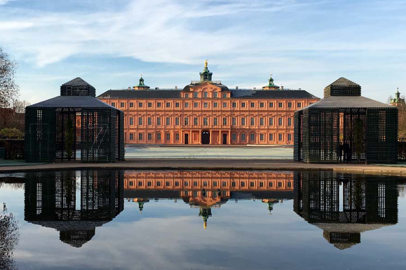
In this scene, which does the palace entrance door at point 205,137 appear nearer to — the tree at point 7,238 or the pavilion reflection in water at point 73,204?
the pavilion reflection in water at point 73,204

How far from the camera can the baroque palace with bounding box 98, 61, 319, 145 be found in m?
86.5

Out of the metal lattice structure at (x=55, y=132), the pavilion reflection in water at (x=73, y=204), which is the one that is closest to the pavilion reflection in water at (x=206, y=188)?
the pavilion reflection in water at (x=73, y=204)

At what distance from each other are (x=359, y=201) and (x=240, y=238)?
5.41 meters

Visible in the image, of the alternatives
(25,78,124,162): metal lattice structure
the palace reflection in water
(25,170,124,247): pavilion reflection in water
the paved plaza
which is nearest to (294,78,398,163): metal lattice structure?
the paved plaza

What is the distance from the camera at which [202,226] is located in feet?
28.8

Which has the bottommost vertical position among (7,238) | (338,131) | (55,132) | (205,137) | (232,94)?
(7,238)

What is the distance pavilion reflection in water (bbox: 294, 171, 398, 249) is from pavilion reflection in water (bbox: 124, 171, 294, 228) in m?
0.78

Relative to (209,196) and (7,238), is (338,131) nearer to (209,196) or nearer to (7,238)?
(209,196)

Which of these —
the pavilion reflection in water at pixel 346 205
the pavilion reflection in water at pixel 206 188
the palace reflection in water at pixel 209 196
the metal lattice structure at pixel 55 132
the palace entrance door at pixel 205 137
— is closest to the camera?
the pavilion reflection in water at pixel 346 205

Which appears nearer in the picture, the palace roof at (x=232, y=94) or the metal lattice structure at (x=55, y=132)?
the metal lattice structure at (x=55, y=132)

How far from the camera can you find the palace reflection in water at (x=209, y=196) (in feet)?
29.7

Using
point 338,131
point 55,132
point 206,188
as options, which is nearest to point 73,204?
point 206,188

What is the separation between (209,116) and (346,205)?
76.0 metres

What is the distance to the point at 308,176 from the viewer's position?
61.9ft
